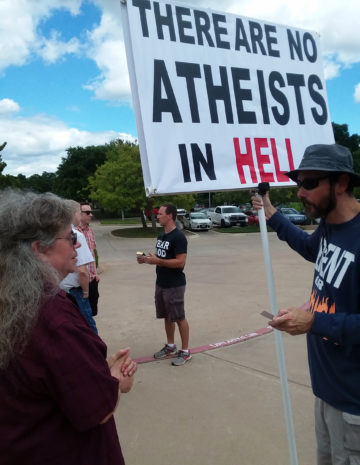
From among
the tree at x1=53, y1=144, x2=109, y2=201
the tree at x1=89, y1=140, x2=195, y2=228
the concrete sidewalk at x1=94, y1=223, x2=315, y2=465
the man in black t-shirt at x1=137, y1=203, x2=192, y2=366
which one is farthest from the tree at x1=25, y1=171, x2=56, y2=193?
the man in black t-shirt at x1=137, y1=203, x2=192, y2=366

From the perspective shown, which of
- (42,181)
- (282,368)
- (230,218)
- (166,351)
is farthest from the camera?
(42,181)

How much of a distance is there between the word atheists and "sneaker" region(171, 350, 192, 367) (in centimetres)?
285

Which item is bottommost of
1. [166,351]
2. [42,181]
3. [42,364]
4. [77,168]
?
[166,351]

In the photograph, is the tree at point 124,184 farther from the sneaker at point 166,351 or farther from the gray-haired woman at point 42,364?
the gray-haired woman at point 42,364

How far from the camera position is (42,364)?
1203mm

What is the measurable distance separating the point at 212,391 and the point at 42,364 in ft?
9.01

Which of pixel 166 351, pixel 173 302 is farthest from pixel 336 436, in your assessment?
pixel 166 351

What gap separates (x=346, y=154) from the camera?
179cm

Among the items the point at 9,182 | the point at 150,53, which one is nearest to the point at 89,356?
the point at 150,53

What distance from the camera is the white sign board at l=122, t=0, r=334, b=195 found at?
211 cm

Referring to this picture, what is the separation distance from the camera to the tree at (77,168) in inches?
2077

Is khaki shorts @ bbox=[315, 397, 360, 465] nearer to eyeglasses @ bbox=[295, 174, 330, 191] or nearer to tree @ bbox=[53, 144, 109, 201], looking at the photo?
eyeglasses @ bbox=[295, 174, 330, 191]

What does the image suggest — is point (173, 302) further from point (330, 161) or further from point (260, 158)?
point (330, 161)

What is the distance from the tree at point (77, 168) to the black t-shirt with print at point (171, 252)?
162 feet
